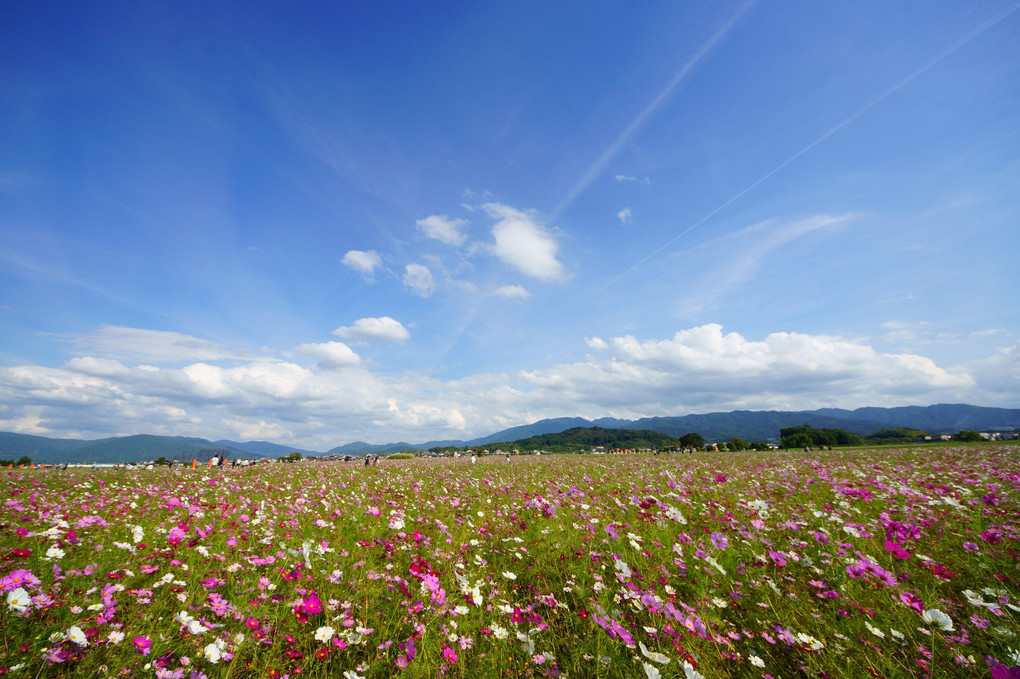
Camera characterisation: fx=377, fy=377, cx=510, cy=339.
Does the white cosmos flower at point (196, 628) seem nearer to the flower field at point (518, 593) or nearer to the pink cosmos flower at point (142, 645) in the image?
the flower field at point (518, 593)

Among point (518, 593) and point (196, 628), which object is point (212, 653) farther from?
point (518, 593)

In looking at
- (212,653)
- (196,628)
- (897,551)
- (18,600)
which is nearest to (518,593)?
(212,653)

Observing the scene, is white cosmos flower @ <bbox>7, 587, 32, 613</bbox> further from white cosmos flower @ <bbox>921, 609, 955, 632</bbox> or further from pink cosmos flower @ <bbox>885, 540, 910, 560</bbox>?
pink cosmos flower @ <bbox>885, 540, 910, 560</bbox>

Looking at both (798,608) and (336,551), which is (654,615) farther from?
(336,551)

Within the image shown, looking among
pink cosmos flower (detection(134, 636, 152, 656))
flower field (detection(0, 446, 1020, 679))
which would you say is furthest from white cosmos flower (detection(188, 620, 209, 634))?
pink cosmos flower (detection(134, 636, 152, 656))

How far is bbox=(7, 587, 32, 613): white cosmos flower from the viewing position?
8.59 feet

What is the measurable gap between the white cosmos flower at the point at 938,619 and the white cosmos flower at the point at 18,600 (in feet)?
21.8

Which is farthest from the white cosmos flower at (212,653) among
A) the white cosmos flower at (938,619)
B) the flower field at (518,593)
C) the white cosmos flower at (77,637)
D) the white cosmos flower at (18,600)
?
the white cosmos flower at (938,619)

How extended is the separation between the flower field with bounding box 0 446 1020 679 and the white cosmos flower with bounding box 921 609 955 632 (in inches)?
0.8

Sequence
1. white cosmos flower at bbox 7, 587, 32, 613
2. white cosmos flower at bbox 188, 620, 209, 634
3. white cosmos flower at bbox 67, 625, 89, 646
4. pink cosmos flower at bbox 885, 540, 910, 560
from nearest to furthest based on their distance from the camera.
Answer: white cosmos flower at bbox 67, 625, 89, 646
white cosmos flower at bbox 7, 587, 32, 613
white cosmos flower at bbox 188, 620, 209, 634
pink cosmos flower at bbox 885, 540, 910, 560

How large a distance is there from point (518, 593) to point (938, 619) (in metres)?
3.51

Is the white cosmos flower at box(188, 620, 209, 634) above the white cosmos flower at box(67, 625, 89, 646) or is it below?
below

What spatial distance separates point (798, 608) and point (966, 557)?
2.92 m

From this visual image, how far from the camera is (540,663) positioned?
2.92m
